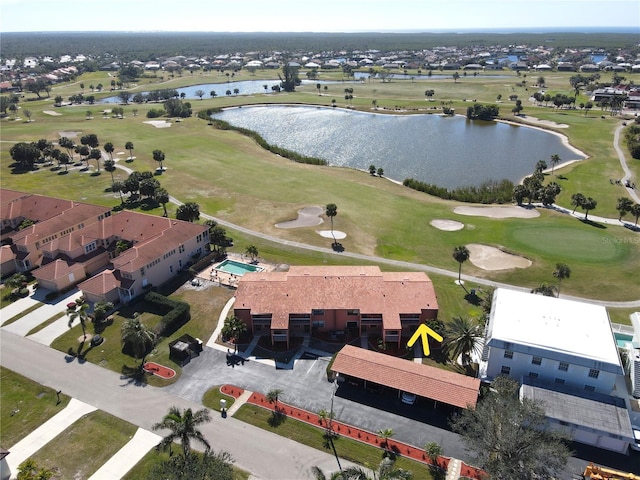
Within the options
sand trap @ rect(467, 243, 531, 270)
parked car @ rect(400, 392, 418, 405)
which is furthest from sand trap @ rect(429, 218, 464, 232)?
parked car @ rect(400, 392, 418, 405)

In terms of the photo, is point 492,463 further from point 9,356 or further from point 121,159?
point 121,159

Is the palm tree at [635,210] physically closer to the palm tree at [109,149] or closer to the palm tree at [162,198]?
the palm tree at [162,198]

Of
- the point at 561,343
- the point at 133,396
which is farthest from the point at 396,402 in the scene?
the point at 133,396

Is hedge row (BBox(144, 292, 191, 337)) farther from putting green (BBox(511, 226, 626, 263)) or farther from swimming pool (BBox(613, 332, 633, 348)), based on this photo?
putting green (BBox(511, 226, 626, 263))

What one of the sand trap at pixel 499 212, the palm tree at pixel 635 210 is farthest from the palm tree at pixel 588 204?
the sand trap at pixel 499 212

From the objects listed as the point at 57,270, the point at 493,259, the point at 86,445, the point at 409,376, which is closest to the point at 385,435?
the point at 409,376

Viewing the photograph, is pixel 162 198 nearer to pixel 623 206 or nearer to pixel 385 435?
pixel 385 435

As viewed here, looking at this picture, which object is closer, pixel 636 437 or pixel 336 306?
pixel 636 437
